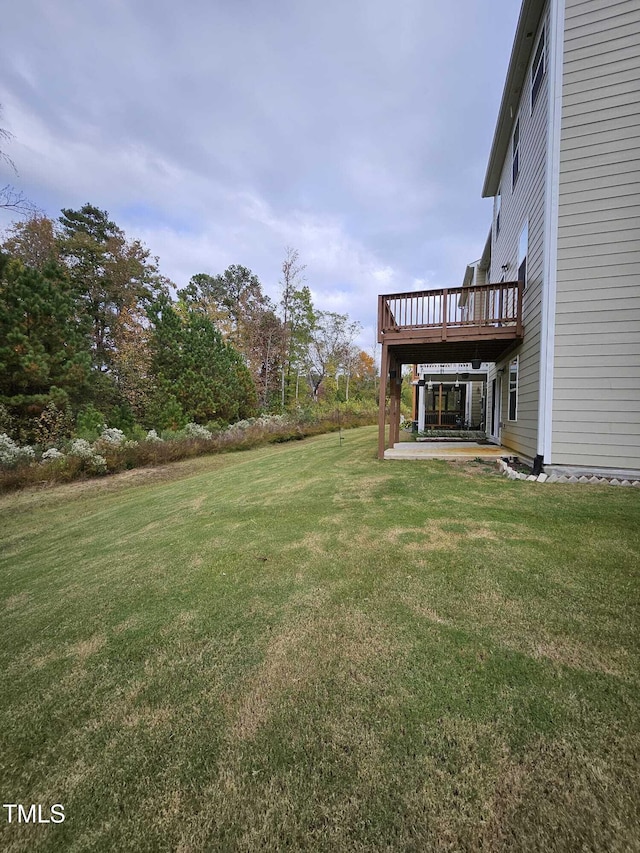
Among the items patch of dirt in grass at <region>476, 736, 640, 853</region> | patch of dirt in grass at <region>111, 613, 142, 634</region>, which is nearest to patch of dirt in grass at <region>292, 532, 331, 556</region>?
patch of dirt in grass at <region>111, 613, 142, 634</region>

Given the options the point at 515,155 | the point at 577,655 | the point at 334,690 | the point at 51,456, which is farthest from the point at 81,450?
the point at 515,155

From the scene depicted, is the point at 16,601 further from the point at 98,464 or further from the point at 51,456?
the point at 51,456

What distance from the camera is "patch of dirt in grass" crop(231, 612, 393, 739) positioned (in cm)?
157

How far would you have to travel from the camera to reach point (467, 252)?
862 inches

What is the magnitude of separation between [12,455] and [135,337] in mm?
13373

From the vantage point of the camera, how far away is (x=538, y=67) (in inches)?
241

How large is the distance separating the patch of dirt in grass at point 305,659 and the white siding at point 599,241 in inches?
188

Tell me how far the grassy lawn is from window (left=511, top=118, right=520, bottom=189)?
26.0 feet

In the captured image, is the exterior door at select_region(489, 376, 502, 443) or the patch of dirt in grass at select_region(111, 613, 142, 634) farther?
the exterior door at select_region(489, 376, 502, 443)

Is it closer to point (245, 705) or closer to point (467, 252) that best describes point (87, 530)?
point (245, 705)

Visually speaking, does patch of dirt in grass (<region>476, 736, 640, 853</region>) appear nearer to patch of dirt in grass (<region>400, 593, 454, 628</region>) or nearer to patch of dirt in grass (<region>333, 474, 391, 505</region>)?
patch of dirt in grass (<region>400, 593, 454, 628</region>)

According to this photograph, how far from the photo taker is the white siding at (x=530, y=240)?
570cm

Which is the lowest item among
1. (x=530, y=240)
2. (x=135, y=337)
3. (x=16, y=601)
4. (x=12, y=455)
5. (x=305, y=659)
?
(x=16, y=601)

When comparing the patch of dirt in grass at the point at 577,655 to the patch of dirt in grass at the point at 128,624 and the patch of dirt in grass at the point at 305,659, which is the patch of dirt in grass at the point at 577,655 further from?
the patch of dirt in grass at the point at 128,624
